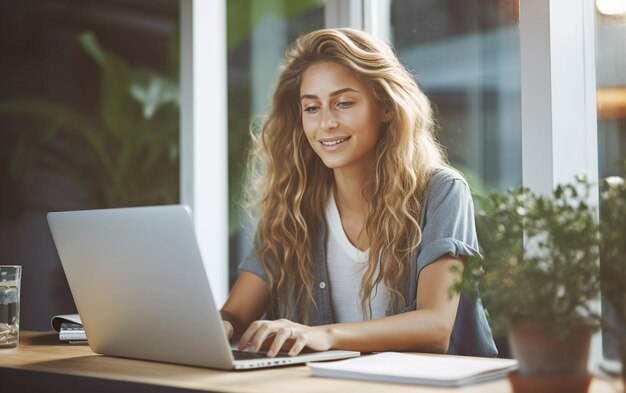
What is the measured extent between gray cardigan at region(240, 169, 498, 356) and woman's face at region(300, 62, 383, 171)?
0.24 meters

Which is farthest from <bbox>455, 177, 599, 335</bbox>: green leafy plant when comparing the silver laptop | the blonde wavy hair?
the blonde wavy hair

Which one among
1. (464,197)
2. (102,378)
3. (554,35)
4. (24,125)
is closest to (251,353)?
(102,378)

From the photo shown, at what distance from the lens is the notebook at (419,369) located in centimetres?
129

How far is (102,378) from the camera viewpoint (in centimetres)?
144

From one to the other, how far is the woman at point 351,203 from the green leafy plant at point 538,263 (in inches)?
32.6

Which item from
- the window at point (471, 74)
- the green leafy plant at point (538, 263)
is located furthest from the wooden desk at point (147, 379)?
the window at point (471, 74)

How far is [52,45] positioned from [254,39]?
860 mm

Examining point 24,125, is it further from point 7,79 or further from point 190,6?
point 190,6

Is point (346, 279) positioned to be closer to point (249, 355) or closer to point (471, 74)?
point (249, 355)

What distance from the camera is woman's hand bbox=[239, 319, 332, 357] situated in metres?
1.61

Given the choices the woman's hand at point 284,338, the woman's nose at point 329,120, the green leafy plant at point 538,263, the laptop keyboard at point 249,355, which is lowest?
the laptop keyboard at point 249,355

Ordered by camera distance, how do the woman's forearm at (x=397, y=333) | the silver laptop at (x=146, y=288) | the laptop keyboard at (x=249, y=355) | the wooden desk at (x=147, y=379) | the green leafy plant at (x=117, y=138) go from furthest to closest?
the green leafy plant at (x=117, y=138)
the woman's forearm at (x=397, y=333)
the laptop keyboard at (x=249, y=355)
the silver laptop at (x=146, y=288)
the wooden desk at (x=147, y=379)

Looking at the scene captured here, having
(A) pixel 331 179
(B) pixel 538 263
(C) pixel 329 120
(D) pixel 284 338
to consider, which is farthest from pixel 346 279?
(B) pixel 538 263

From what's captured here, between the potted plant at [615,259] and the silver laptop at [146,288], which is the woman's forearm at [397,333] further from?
the potted plant at [615,259]
